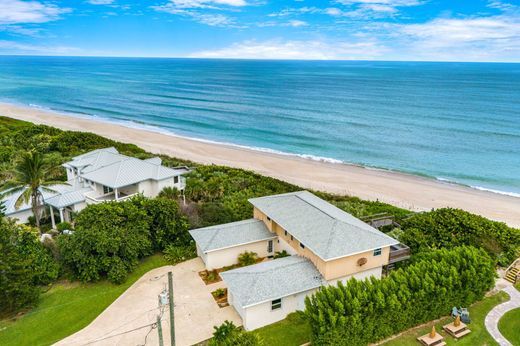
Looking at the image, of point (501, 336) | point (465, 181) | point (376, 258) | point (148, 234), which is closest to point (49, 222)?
point (148, 234)

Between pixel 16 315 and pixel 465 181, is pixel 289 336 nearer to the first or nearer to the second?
pixel 16 315

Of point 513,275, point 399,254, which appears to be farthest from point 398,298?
point 513,275

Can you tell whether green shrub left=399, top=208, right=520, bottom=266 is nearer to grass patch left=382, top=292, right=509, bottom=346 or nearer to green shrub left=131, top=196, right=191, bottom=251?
grass patch left=382, top=292, right=509, bottom=346

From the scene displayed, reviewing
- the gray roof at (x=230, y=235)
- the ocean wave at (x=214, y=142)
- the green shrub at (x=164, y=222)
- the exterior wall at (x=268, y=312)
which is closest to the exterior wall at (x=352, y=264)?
the exterior wall at (x=268, y=312)

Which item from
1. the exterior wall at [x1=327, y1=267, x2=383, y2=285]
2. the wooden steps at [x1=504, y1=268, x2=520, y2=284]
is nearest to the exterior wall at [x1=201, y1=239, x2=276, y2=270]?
the exterior wall at [x1=327, y1=267, x2=383, y2=285]

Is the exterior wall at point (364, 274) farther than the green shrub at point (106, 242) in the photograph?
No

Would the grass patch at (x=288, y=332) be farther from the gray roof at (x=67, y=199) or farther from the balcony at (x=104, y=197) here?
the gray roof at (x=67, y=199)
